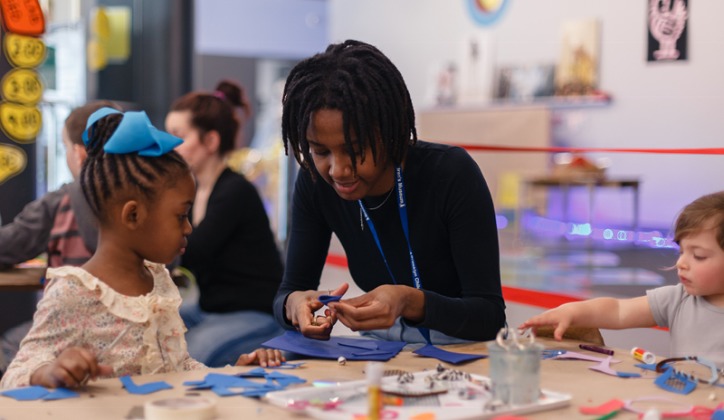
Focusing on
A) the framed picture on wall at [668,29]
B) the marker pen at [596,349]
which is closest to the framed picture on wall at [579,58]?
the framed picture on wall at [668,29]

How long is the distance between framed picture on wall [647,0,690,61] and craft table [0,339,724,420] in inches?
269

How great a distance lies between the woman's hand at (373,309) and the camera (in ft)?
5.18

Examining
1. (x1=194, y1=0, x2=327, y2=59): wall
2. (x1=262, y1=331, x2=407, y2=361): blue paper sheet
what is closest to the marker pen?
(x1=262, y1=331, x2=407, y2=361): blue paper sheet

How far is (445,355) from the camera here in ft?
5.26

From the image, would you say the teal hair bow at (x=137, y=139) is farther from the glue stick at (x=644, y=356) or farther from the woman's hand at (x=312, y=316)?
the glue stick at (x=644, y=356)

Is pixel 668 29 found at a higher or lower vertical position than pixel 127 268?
higher

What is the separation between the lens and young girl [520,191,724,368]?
183cm

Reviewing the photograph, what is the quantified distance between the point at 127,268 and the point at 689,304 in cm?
115

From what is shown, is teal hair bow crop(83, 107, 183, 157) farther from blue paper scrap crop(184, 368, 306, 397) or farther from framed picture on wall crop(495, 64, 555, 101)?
framed picture on wall crop(495, 64, 555, 101)

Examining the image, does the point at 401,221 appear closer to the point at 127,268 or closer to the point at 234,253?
the point at 127,268

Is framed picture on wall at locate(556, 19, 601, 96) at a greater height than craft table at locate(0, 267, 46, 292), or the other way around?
framed picture on wall at locate(556, 19, 601, 96)

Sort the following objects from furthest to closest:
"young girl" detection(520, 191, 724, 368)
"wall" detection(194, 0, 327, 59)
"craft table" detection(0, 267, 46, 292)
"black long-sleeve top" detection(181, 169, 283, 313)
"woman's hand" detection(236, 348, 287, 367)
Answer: "wall" detection(194, 0, 327, 59) < "black long-sleeve top" detection(181, 169, 283, 313) < "craft table" detection(0, 267, 46, 292) < "young girl" detection(520, 191, 724, 368) < "woman's hand" detection(236, 348, 287, 367)

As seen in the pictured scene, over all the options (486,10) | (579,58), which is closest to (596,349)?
(579,58)

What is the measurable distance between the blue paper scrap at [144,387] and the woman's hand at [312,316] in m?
0.39
